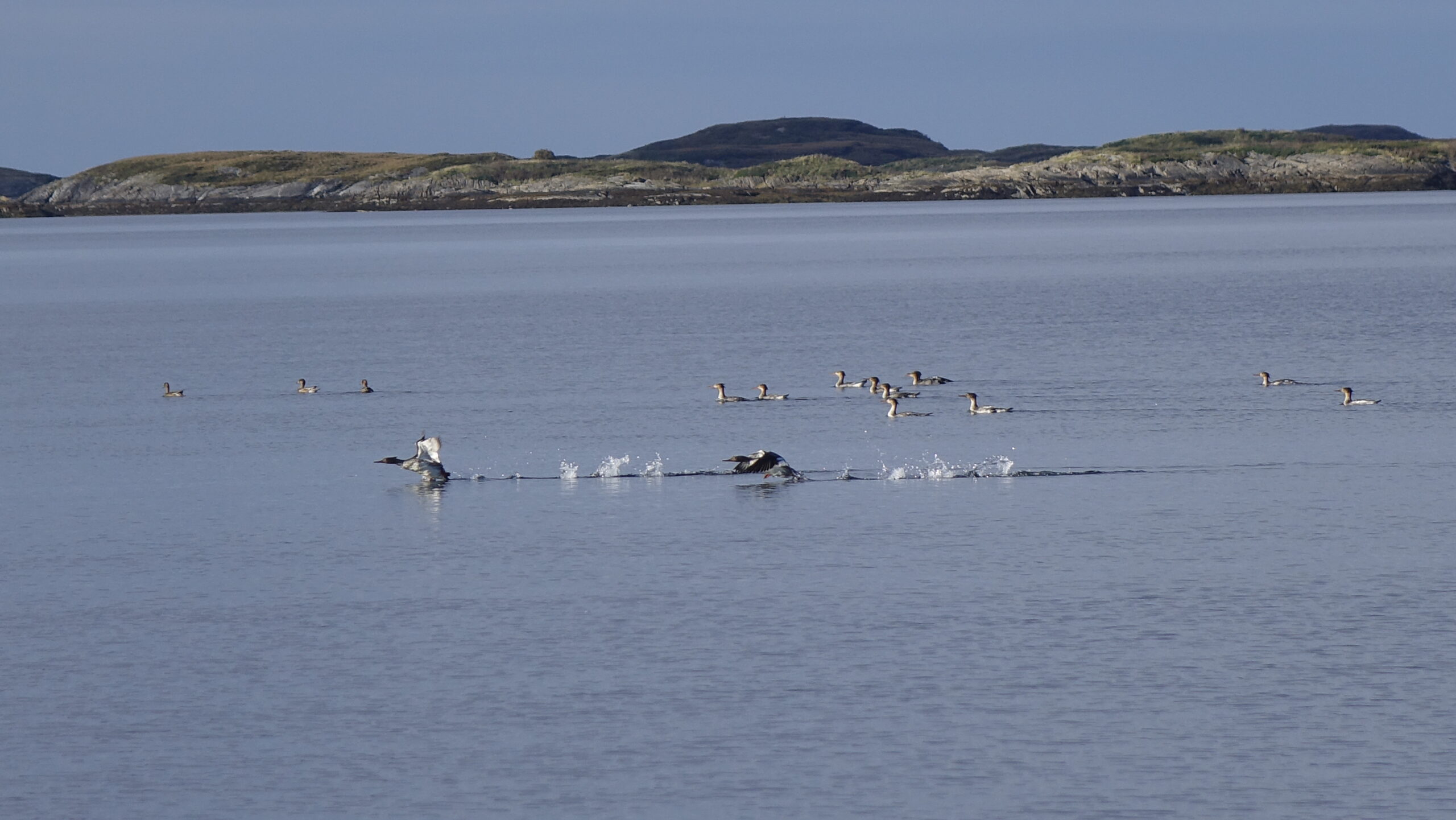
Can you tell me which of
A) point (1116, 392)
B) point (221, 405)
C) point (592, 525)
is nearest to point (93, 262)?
point (221, 405)

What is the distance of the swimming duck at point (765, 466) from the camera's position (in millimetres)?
31453

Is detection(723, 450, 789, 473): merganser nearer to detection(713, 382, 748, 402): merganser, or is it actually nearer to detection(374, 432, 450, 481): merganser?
detection(374, 432, 450, 481): merganser

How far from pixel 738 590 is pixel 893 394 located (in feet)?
62.2

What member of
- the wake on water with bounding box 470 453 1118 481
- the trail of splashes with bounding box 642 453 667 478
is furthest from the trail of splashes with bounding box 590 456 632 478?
the trail of splashes with bounding box 642 453 667 478

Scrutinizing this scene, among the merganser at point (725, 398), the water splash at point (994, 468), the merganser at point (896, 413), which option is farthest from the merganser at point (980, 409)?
the water splash at point (994, 468)

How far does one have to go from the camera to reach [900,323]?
69.9m

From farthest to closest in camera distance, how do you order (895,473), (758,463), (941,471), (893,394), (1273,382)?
(1273,382) < (893,394) < (941,471) < (895,473) < (758,463)

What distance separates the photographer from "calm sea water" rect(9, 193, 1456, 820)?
17.1 metres

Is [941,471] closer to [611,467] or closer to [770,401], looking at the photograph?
[611,467]

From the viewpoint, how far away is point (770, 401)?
43812 millimetres

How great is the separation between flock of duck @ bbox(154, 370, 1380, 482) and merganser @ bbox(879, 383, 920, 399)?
1 centimetres

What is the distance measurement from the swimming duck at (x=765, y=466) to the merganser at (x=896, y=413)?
850 cm

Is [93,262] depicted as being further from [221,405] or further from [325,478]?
[325,478]

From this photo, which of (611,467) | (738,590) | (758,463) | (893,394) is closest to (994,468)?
(758,463)
